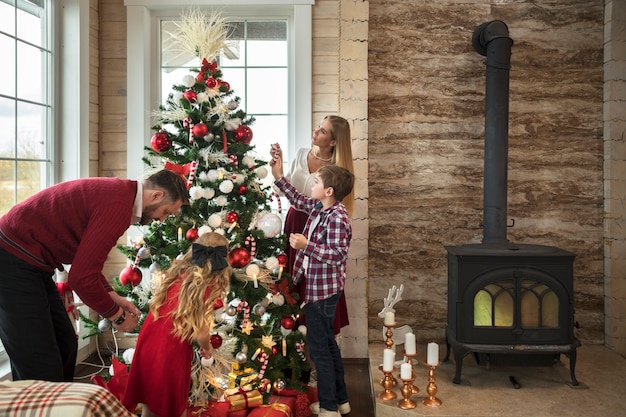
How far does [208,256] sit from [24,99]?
1.97 m

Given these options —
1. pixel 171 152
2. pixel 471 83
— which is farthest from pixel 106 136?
pixel 471 83

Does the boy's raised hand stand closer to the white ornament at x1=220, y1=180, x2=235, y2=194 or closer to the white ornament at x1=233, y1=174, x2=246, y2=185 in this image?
the white ornament at x1=233, y1=174, x2=246, y2=185

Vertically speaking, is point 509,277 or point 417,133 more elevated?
point 417,133

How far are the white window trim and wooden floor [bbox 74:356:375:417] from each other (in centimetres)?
134

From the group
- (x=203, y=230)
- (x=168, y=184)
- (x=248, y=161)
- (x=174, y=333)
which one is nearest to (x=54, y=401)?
(x=174, y=333)

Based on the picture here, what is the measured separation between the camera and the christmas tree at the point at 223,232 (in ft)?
9.75

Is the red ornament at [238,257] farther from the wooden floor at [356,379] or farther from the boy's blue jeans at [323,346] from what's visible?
the wooden floor at [356,379]

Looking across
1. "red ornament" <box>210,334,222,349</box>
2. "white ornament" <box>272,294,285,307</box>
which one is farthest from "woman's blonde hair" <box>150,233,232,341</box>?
"white ornament" <box>272,294,285,307</box>

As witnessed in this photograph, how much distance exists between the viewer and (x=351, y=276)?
398cm

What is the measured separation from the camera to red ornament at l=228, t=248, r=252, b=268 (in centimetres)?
293

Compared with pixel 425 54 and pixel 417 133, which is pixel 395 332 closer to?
pixel 417 133

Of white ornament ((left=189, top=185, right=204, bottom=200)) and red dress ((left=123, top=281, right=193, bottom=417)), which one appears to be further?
white ornament ((left=189, top=185, right=204, bottom=200))

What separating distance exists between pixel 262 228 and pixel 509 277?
1460mm

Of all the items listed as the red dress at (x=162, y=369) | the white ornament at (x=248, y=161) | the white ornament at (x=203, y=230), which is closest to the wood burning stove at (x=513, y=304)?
the white ornament at (x=248, y=161)
